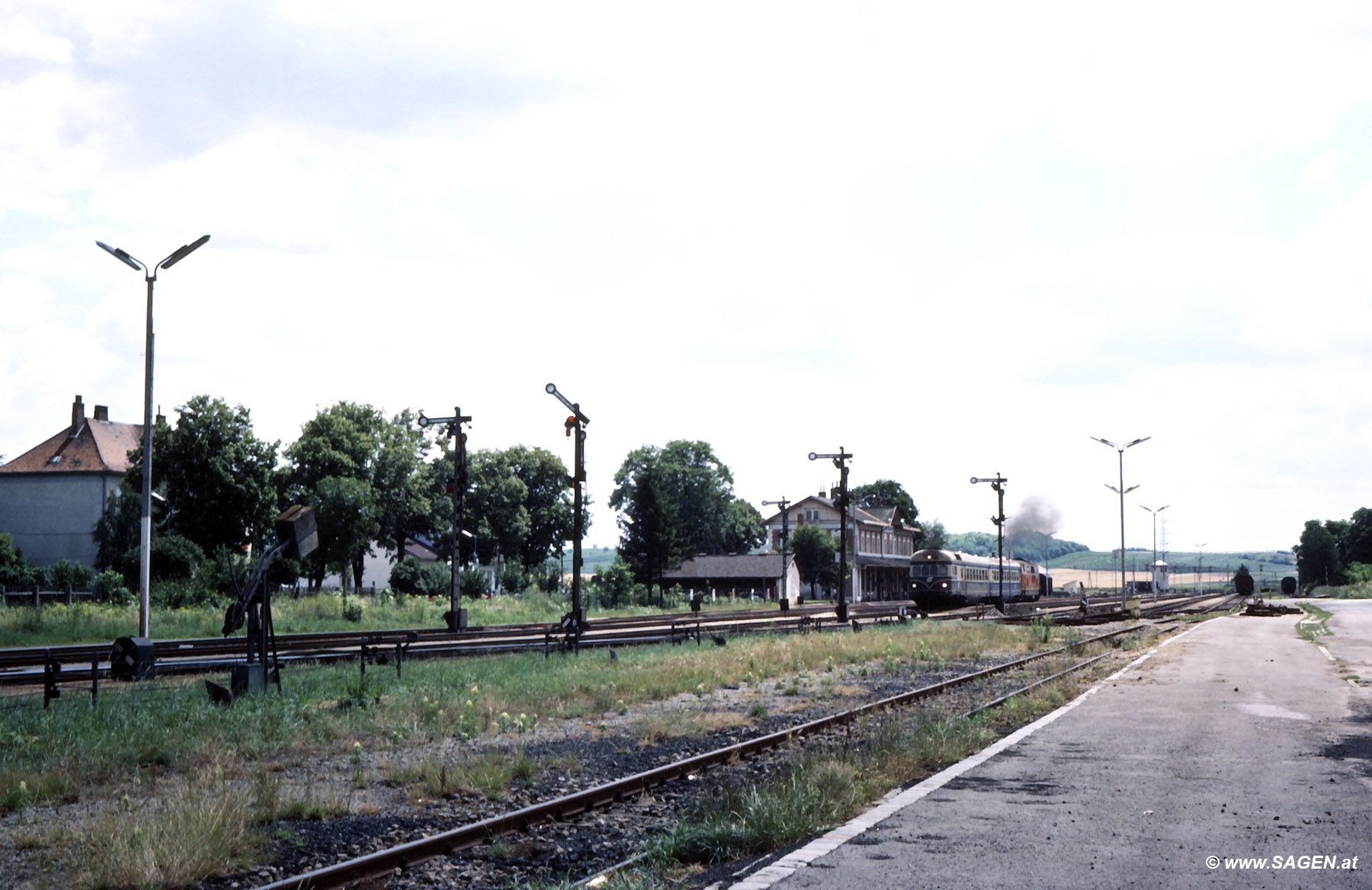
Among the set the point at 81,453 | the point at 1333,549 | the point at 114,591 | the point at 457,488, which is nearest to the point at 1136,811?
the point at 457,488

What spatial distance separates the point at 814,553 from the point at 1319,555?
94.6 m

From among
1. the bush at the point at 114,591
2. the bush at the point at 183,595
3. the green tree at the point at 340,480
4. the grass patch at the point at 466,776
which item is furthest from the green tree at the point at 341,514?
the grass patch at the point at 466,776

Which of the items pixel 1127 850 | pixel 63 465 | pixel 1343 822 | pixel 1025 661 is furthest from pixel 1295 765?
pixel 63 465

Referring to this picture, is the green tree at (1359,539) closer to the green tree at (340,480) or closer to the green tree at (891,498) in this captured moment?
→ the green tree at (891,498)

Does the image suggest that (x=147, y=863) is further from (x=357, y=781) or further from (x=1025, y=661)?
(x=1025, y=661)

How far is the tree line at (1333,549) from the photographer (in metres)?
129

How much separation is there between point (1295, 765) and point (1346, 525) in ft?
525

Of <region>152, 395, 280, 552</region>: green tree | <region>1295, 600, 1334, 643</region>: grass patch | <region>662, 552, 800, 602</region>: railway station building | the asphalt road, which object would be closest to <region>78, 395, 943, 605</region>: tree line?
<region>152, 395, 280, 552</region>: green tree

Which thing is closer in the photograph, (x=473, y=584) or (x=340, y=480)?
(x=473, y=584)

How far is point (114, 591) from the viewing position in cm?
4244

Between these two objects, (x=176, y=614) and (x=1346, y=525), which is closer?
(x=176, y=614)

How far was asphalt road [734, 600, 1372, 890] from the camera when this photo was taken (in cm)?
722

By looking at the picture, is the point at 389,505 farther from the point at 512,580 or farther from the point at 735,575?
the point at 735,575

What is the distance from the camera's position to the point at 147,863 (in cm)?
746
